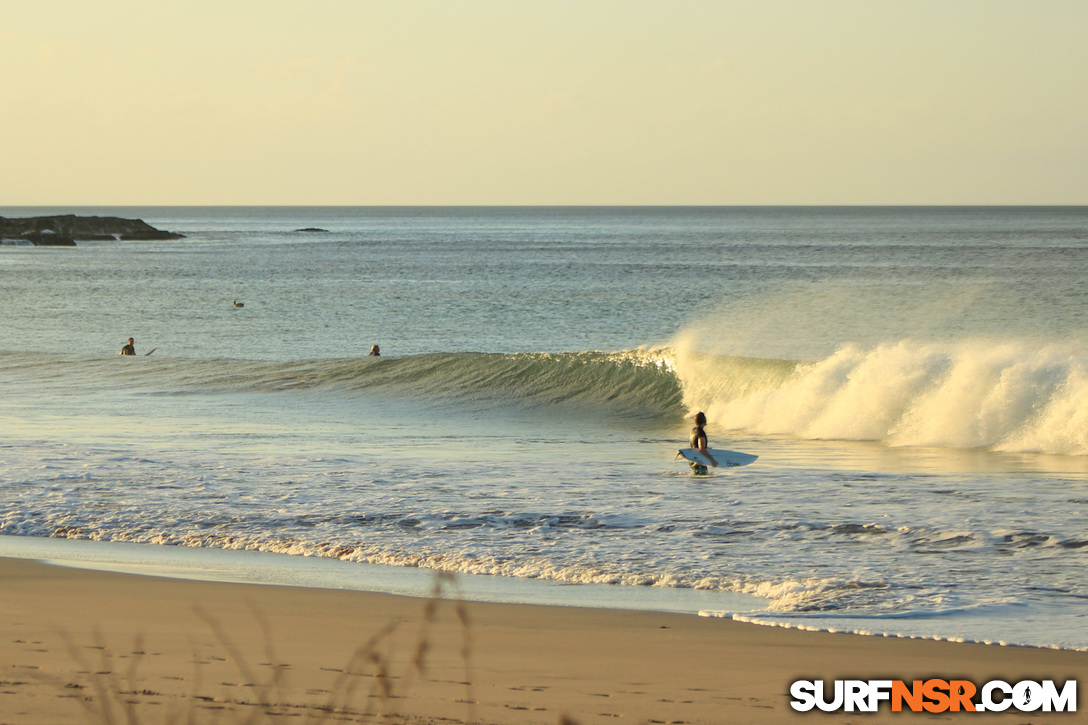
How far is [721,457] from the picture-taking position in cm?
1502

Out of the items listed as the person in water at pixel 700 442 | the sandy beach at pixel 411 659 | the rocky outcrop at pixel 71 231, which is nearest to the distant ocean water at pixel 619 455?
the person in water at pixel 700 442

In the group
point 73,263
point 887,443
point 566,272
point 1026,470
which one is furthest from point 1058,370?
point 73,263

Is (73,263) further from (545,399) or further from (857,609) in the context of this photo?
(857,609)

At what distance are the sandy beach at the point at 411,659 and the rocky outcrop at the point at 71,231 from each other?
128 metres

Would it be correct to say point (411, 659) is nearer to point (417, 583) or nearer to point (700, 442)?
point (417, 583)

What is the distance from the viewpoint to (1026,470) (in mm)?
14734

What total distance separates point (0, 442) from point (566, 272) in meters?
70.2

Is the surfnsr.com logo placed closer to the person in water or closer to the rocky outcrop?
the person in water

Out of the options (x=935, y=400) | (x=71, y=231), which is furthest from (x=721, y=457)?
(x=71, y=231)

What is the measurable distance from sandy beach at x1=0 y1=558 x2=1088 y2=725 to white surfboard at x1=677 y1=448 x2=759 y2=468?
6793 millimetres

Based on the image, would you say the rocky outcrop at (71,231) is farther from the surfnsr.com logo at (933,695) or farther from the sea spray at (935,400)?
→ the surfnsr.com logo at (933,695)

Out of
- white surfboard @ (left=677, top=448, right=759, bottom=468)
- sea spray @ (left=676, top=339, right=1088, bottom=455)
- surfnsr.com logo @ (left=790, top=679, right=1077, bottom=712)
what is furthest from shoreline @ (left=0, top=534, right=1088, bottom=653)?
sea spray @ (left=676, top=339, right=1088, bottom=455)

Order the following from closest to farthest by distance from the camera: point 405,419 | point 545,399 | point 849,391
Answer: point 849,391 < point 405,419 < point 545,399

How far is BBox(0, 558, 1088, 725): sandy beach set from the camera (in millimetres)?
5742
